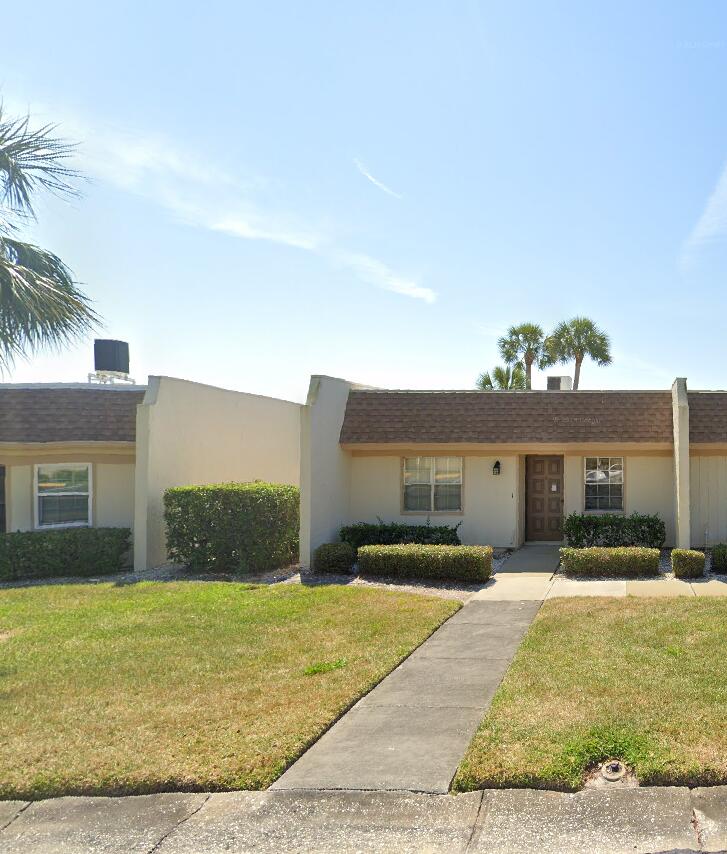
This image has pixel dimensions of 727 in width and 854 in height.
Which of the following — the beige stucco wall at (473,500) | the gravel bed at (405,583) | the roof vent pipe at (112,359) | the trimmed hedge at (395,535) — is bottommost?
the gravel bed at (405,583)

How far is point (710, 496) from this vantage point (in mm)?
16328


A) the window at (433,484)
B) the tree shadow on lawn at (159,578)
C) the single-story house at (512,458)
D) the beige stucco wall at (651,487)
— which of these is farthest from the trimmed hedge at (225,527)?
the beige stucco wall at (651,487)

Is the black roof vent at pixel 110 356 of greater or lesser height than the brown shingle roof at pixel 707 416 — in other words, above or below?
above

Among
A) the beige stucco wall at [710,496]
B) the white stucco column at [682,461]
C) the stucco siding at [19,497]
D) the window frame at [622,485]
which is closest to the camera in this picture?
the white stucco column at [682,461]

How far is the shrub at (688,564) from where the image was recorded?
13172 millimetres

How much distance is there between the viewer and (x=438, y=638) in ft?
30.8

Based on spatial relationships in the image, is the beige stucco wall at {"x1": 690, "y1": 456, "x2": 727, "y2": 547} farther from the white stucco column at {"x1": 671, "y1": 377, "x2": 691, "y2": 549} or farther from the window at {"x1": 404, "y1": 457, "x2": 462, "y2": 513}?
the window at {"x1": 404, "y1": 457, "x2": 462, "y2": 513}

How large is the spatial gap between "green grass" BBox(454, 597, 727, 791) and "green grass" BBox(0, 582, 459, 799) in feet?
4.70

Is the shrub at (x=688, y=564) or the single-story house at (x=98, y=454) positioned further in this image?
the single-story house at (x=98, y=454)

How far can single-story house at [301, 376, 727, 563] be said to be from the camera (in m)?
16.1

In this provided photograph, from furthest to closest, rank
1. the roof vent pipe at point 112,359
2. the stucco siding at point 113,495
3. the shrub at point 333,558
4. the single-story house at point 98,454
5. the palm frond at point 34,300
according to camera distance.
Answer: the roof vent pipe at point 112,359, the stucco siding at point 113,495, the single-story house at point 98,454, the shrub at point 333,558, the palm frond at point 34,300

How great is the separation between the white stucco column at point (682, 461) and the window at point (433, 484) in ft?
15.4

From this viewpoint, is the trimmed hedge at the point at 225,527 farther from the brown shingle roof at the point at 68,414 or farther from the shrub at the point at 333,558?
the brown shingle roof at the point at 68,414

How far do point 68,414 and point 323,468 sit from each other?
539 centimetres
